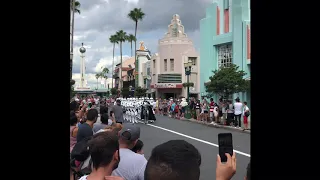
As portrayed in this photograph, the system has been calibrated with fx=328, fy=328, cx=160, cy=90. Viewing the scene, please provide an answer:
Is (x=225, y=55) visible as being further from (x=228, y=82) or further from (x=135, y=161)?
(x=135, y=161)

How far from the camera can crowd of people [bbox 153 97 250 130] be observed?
645 inches

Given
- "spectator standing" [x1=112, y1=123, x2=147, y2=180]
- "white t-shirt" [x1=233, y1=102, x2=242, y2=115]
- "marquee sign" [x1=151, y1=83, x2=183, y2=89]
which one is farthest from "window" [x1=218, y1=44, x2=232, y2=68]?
"spectator standing" [x1=112, y1=123, x2=147, y2=180]

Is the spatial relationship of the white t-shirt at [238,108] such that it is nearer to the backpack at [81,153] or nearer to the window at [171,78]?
the backpack at [81,153]

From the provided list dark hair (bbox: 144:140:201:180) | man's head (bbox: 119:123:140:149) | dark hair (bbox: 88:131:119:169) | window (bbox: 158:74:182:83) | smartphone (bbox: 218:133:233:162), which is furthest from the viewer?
window (bbox: 158:74:182:83)

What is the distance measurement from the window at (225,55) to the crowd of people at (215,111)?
7.35 m

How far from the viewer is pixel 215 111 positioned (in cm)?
1869

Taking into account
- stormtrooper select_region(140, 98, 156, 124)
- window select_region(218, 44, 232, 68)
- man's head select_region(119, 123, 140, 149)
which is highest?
window select_region(218, 44, 232, 68)

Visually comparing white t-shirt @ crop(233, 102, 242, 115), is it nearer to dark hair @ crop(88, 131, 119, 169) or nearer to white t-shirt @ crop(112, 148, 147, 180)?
white t-shirt @ crop(112, 148, 147, 180)

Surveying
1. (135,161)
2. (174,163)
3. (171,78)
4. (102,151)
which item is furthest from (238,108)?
(171,78)

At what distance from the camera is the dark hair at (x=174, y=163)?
64.7 inches

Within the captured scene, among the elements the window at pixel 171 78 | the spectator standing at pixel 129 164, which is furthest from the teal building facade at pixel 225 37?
the spectator standing at pixel 129 164
